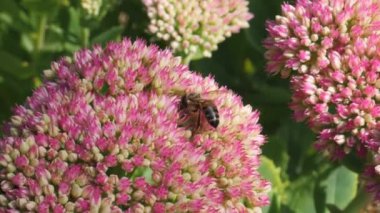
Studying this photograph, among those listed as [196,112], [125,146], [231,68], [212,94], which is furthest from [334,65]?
[231,68]

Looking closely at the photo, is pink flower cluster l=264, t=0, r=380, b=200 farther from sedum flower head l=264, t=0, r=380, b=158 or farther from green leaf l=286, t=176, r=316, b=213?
green leaf l=286, t=176, r=316, b=213

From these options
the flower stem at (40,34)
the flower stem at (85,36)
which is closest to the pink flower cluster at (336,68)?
the flower stem at (85,36)

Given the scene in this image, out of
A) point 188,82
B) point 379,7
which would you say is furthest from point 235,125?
point 379,7

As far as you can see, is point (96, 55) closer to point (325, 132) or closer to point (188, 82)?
point (188, 82)

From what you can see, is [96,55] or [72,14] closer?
[96,55]

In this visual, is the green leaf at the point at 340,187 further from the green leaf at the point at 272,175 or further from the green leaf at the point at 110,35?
the green leaf at the point at 110,35
